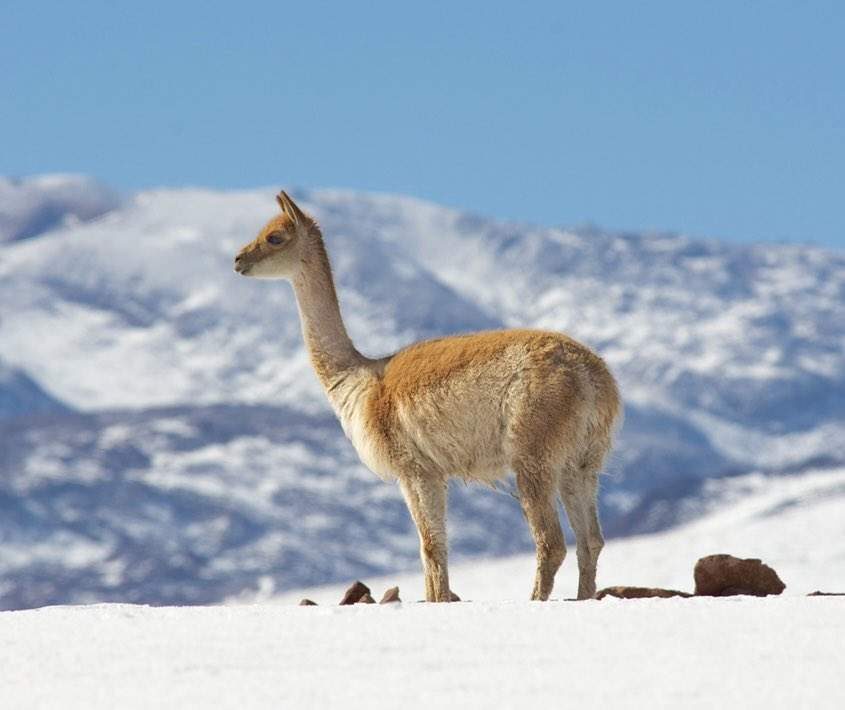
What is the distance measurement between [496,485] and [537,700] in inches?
259

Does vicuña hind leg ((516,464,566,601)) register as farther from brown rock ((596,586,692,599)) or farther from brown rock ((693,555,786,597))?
brown rock ((693,555,786,597))

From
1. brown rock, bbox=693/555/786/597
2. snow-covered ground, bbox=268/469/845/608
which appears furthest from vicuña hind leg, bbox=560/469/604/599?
snow-covered ground, bbox=268/469/845/608

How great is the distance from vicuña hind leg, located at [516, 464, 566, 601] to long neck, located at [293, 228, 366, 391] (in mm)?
2832

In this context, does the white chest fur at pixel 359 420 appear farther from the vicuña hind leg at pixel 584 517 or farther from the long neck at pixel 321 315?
the vicuña hind leg at pixel 584 517

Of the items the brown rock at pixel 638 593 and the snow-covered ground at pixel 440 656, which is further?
the brown rock at pixel 638 593

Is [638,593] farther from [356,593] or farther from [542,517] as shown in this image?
[356,593]

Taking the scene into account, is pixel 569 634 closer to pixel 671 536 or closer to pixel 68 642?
pixel 68 642

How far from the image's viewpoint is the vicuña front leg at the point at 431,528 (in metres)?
17.7

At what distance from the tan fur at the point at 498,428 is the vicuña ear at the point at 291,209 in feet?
6.98

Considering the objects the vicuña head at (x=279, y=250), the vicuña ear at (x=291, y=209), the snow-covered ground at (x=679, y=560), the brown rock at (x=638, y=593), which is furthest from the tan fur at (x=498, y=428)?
the snow-covered ground at (x=679, y=560)

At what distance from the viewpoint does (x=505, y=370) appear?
17.2m

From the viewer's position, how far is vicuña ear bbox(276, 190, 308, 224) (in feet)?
65.5

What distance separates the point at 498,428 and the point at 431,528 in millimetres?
1073

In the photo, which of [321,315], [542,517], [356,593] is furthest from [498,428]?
[321,315]
